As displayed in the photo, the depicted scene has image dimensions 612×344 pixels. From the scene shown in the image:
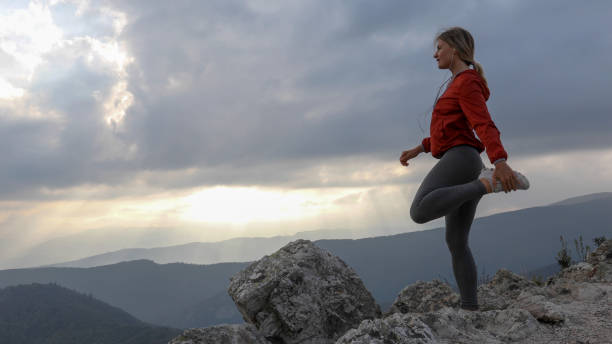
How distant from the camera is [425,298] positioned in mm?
6227

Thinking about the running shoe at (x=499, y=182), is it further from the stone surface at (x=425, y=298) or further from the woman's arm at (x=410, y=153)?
the stone surface at (x=425, y=298)

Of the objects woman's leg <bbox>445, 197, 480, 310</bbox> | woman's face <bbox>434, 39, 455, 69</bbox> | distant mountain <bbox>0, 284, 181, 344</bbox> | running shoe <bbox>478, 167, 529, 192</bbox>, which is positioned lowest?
distant mountain <bbox>0, 284, 181, 344</bbox>

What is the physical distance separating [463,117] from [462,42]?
29.8 inches

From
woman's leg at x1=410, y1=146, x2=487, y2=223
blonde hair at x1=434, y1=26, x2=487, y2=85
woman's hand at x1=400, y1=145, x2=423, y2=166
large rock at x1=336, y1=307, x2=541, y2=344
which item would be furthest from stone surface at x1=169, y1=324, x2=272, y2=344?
blonde hair at x1=434, y1=26, x2=487, y2=85

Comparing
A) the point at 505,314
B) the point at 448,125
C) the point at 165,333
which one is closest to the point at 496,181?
the point at 448,125

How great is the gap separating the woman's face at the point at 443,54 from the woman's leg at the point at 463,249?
1.34m

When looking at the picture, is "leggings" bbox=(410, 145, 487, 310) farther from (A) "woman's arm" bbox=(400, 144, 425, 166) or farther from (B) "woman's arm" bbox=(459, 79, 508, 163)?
(A) "woman's arm" bbox=(400, 144, 425, 166)

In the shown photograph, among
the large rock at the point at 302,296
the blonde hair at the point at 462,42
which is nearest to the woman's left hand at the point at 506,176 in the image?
the blonde hair at the point at 462,42

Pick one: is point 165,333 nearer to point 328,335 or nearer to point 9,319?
point 9,319

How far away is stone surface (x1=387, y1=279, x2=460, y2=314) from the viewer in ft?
19.7

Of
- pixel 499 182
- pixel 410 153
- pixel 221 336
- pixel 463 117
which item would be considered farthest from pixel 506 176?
pixel 221 336

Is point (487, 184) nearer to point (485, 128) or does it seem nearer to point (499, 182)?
point (499, 182)

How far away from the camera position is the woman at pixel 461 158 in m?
3.76

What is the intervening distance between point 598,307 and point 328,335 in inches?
110
